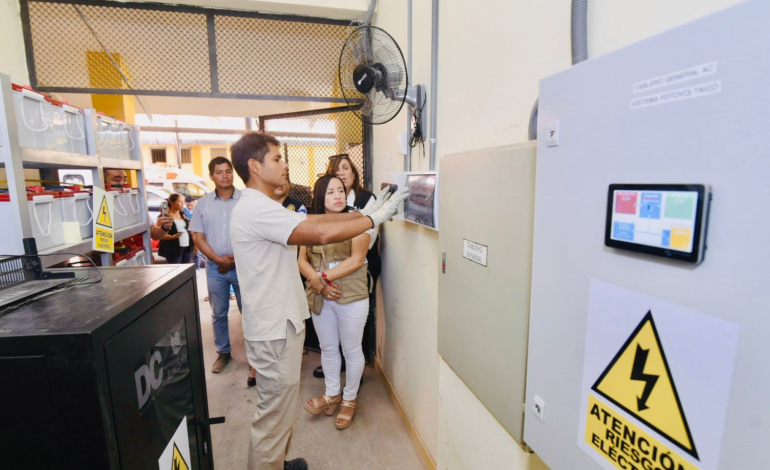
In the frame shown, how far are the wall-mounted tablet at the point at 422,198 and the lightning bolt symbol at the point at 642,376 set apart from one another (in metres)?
1.01

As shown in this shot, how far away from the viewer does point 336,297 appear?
2.23m

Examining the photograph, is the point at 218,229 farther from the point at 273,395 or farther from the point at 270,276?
the point at 273,395

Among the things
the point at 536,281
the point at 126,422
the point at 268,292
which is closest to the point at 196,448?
the point at 126,422

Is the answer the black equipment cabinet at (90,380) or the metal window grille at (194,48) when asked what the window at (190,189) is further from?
the black equipment cabinet at (90,380)

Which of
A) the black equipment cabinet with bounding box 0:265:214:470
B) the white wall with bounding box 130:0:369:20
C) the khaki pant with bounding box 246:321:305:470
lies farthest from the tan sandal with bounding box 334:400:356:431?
the white wall with bounding box 130:0:369:20

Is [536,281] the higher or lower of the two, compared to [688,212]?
lower

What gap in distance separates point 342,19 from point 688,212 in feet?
8.92

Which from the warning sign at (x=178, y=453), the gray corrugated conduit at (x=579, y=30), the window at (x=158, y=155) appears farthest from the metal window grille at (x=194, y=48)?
the window at (x=158, y=155)

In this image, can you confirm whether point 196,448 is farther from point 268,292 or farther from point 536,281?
point 536,281

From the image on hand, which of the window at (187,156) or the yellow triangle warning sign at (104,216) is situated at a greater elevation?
the window at (187,156)

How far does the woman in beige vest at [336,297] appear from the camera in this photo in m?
2.21

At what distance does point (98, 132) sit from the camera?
2.00 metres

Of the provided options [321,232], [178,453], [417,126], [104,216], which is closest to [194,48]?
[104,216]

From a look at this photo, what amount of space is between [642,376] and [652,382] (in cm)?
1
